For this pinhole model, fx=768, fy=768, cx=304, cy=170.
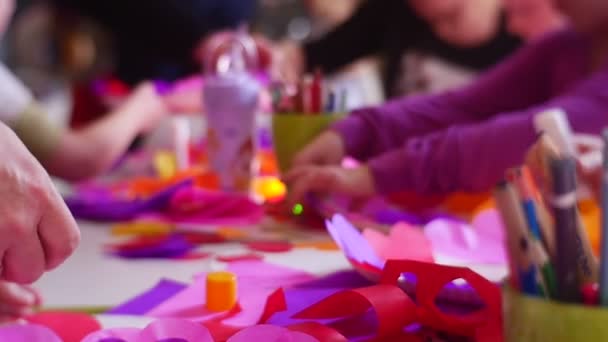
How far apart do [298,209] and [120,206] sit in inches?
7.7

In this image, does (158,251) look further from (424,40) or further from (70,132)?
(424,40)

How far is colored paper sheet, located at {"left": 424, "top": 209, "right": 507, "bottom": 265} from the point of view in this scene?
0.58 metres

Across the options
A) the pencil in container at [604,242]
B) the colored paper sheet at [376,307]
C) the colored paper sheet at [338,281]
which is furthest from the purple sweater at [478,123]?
the pencil in container at [604,242]

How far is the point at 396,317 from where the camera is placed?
0.40 meters

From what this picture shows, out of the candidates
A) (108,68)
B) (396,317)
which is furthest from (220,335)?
(108,68)

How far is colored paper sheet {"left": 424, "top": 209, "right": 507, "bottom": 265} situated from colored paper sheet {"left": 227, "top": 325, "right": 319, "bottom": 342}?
0.21 meters

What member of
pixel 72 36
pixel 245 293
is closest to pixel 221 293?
pixel 245 293

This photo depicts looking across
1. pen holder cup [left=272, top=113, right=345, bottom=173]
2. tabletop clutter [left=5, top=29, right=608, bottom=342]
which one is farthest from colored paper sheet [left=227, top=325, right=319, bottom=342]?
pen holder cup [left=272, top=113, right=345, bottom=173]

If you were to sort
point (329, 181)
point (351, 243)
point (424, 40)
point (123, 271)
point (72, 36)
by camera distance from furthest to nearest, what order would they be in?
point (72, 36) < point (424, 40) < point (329, 181) < point (123, 271) < point (351, 243)

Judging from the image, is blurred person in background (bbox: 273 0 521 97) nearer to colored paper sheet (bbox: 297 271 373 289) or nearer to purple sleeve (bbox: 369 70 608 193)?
purple sleeve (bbox: 369 70 608 193)

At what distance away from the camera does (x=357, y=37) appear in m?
1.41

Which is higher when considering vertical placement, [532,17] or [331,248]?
[532,17]

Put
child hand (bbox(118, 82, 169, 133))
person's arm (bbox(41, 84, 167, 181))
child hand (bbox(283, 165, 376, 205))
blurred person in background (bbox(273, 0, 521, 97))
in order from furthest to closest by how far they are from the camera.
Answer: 1. blurred person in background (bbox(273, 0, 521, 97))
2. child hand (bbox(118, 82, 169, 133))
3. person's arm (bbox(41, 84, 167, 181))
4. child hand (bbox(283, 165, 376, 205))

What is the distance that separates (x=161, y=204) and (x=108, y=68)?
1131mm
